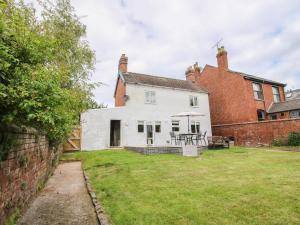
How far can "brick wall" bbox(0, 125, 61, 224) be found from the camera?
10.1 feet

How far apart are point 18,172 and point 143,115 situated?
52.0 ft

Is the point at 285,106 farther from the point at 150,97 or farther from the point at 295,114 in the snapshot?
the point at 150,97

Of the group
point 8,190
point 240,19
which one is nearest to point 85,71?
point 240,19

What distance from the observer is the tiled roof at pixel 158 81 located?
2016cm

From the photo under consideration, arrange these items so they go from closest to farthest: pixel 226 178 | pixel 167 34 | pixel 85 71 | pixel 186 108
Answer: pixel 226 178 < pixel 167 34 < pixel 85 71 < pixel 186 108

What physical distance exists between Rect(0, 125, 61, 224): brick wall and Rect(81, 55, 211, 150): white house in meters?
12.5

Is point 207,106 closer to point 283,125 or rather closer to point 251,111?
point 251,111

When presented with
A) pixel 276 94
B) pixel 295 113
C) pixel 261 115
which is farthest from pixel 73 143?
pixel 276 94

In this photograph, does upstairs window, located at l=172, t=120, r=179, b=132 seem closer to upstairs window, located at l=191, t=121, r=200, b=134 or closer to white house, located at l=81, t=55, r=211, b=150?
white house, located at l=81, t=55, r=211, b=150

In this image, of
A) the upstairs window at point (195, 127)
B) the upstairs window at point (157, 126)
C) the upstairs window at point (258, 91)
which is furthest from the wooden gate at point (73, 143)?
the upstairs window at point (258, 91)

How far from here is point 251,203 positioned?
12.9 feet

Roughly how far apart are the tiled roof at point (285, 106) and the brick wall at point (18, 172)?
22.9m

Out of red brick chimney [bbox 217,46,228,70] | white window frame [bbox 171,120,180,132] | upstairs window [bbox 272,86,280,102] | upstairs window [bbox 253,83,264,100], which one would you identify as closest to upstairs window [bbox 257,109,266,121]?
upstairs window [bbox 253,83,264,100]

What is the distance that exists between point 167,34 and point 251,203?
12511 millimetres
